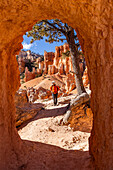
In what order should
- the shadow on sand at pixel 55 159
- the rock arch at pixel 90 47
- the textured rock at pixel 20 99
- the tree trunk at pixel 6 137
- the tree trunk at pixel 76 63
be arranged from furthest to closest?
the textured rock at pixel 20 99, the tree trunk at pixel 76 63, the shadow on sand at pixel 55 159, the tree trunk at pixel 6 137, the rock arch at pixel 90 47

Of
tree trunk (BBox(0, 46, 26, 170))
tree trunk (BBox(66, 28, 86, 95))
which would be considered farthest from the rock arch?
tree trunk (BBox(66, 28, 86, 95))

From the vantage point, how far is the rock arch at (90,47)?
1.62 metres

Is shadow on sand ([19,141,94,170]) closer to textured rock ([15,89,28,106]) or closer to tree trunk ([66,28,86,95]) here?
tree trunk ([66,28,86,95])

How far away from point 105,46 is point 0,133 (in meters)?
2.36

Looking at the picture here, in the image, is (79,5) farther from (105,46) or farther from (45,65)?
(45,65)

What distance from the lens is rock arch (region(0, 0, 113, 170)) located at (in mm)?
1617

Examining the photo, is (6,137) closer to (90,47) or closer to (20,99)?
(90,47)

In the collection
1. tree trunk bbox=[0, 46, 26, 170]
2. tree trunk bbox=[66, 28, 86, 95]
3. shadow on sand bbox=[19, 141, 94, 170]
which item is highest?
tree trunk bbox=[66, 28, 86, 95]

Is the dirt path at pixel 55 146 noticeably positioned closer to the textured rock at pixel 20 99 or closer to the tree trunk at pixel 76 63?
the tree trunk at pixel 76 63

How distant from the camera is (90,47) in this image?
79.7 inches

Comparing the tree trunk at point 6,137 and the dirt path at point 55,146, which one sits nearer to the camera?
the tree trunk at point 6,137

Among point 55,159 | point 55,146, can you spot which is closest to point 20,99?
point 55,146

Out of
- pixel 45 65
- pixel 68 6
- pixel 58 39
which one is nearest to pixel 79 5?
pixel 68 6

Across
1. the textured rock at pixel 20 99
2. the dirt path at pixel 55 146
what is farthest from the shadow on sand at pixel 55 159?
the textured rock at pixel 20 99
